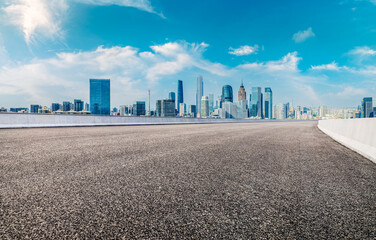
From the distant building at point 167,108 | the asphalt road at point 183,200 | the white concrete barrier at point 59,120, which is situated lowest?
the asphalt road at point 183,200

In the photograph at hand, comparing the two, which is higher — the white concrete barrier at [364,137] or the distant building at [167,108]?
the distant building at [167,108]

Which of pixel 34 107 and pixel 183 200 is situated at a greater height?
pixel 34 107

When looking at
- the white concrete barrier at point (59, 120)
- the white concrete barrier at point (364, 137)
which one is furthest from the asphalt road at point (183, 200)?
the white concrete barrier at point (59, 120)

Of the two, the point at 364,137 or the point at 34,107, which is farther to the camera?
the point at 34,107

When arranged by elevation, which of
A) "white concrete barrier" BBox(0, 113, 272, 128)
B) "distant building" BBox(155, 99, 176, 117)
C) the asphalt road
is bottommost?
the asphalt road

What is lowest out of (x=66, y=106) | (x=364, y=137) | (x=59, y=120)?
(x=364, y=137)

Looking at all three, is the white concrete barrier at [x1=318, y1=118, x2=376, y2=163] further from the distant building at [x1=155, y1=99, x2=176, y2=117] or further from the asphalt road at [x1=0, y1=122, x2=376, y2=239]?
the distant building at [x1=155, y1=99, x2=176, y2=117]

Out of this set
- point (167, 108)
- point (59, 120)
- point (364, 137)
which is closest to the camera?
point (364, 137)

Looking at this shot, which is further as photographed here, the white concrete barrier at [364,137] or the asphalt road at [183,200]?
the white concrete barrier at [364,137]

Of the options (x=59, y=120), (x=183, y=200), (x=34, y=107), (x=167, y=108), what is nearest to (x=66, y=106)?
(x=34, y=107)

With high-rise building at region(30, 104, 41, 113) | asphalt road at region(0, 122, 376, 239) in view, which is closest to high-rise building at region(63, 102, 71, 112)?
high-rise building at region(30, 104, 41, 113)

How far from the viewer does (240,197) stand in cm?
301

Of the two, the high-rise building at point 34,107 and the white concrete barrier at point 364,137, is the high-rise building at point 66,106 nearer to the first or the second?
the high-rise building at point 34,107

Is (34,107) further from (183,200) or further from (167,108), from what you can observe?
(183,200)
